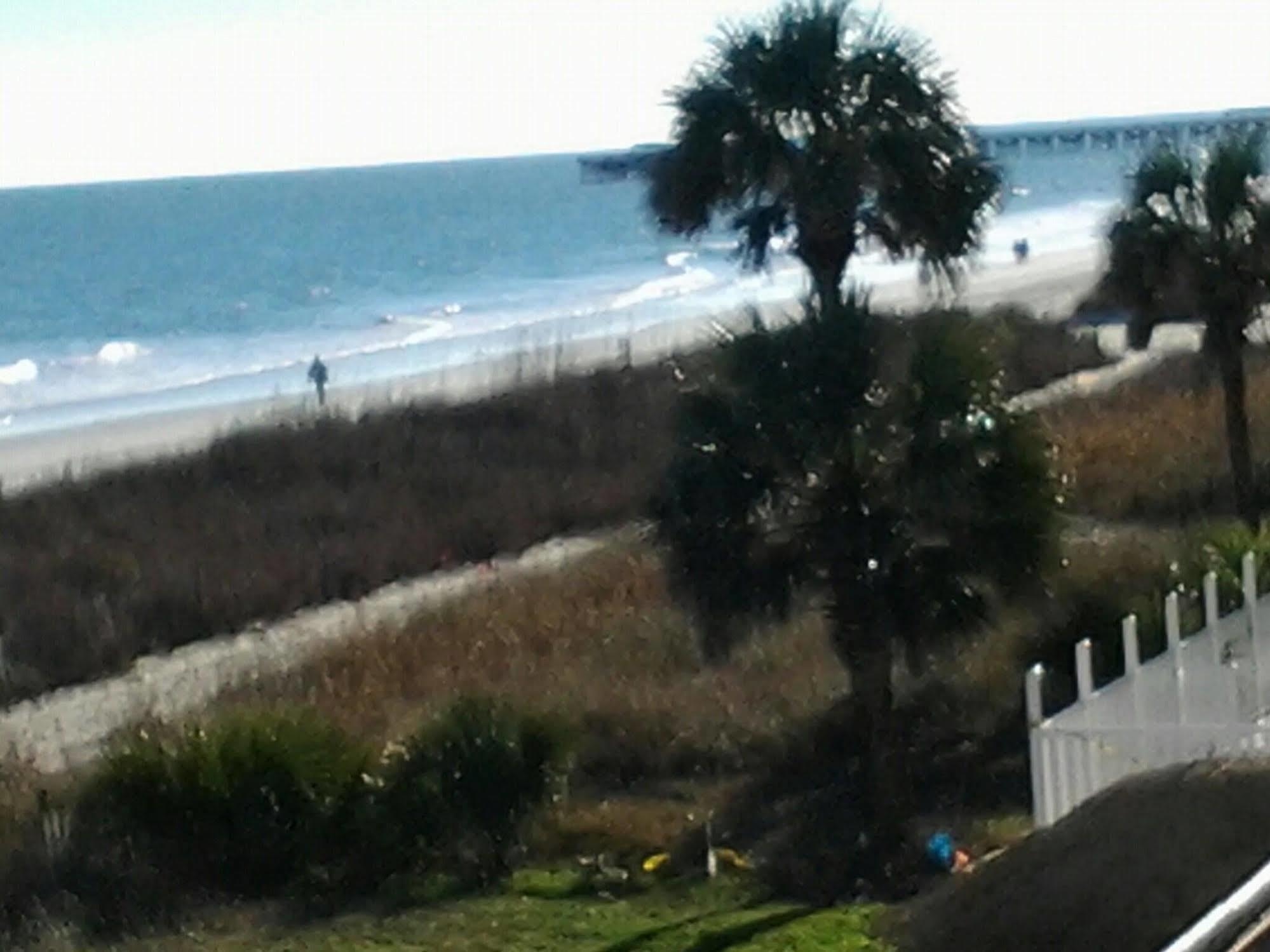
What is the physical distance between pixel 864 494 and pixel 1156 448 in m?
11.8

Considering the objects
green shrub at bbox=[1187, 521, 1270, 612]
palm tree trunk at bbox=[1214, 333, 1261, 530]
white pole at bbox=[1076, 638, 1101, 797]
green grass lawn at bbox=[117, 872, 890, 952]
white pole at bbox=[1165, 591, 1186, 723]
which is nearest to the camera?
green grass lawn at bbox=[117, 872, 890, 952]

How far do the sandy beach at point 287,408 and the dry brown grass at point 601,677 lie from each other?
924cm

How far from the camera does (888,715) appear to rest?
439 inches

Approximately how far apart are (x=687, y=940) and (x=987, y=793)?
9.86 ft

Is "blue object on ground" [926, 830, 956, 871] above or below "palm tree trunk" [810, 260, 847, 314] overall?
below

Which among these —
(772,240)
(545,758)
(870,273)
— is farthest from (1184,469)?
(870,273)

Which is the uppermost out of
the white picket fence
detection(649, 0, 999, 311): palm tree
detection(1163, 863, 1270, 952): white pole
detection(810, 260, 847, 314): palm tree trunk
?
detection(649, 0, 999, 311): palm tree

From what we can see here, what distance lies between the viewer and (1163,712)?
9727 mm

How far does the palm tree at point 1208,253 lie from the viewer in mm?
17734

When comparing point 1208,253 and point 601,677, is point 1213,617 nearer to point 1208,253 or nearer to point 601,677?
point 601,677

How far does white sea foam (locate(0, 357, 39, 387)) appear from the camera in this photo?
55062mm

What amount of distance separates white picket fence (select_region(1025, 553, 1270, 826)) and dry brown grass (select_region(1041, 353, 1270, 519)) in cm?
640

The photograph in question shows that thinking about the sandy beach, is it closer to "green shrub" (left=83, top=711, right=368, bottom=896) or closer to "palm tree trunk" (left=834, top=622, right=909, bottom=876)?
"palm tree trunk" (left=834, top=622, right=909, bottom=876)

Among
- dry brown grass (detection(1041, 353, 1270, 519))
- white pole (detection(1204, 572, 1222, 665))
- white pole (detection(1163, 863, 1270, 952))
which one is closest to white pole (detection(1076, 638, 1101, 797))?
white pole (detection(1204, 572, 1222, 665))
